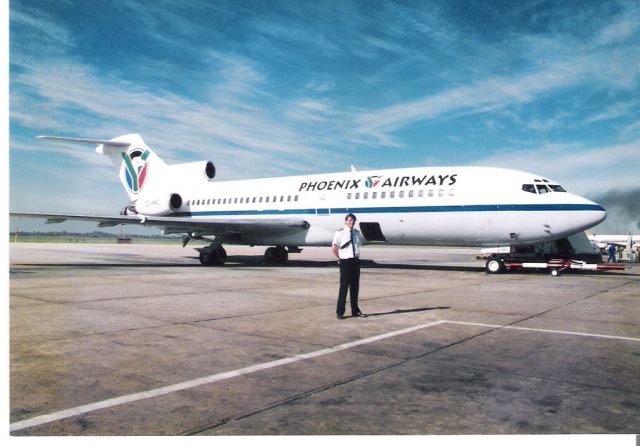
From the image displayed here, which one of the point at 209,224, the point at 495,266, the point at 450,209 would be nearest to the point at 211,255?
the point at 209,224

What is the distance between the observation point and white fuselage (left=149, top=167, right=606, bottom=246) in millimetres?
16312

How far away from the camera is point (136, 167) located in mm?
28000

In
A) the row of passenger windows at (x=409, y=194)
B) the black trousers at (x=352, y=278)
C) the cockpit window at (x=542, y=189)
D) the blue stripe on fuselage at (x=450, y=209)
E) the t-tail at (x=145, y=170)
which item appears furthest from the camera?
the t-tail at (x=145, y=170)

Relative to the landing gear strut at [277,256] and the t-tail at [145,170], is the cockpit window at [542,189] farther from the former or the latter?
the t-tail at [145,170]

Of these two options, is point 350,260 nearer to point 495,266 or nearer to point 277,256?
point 495,266

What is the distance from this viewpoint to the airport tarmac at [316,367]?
12.3ft

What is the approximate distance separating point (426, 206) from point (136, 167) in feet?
55.6

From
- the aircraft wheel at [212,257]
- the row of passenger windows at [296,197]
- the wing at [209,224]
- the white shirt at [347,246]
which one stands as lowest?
the aircraft wheel at [212,257]

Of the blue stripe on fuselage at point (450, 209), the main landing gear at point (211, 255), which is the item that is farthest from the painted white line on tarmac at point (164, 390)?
the main landing gear at point (211, 255)

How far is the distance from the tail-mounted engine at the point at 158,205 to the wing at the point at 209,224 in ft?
13.4

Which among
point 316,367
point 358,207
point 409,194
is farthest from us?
point 358,207
